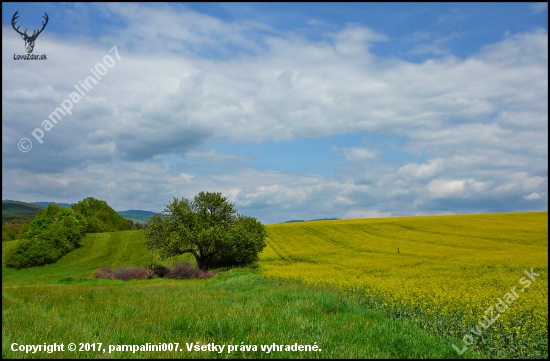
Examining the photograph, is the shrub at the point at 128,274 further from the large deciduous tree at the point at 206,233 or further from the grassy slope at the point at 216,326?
the grassy slope at the point at 216,326

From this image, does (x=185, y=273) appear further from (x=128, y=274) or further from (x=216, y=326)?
(x=216, y=326)

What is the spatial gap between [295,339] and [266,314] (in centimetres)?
243

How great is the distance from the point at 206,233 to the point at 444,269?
2295 cm

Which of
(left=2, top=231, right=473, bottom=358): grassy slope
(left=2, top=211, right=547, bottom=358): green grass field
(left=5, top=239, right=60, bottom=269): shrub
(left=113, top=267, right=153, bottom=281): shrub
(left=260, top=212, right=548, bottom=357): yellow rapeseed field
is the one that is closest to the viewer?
(left=2, top=211, right=547, bottom=358): green grass field

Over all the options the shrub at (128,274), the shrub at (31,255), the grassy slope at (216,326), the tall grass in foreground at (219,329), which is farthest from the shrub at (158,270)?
the shrub at (31,255)

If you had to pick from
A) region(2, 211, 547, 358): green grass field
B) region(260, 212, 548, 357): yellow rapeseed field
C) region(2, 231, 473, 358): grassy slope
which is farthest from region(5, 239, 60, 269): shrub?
region(2, 231, 473, 358): grassy slope

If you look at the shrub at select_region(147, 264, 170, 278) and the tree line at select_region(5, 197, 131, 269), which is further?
the tree line at select_region(5, 197, 131, 269)

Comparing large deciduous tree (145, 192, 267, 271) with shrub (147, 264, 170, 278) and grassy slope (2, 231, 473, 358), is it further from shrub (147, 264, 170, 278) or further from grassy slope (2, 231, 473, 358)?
grassy slope (2, 231, 473, 358)

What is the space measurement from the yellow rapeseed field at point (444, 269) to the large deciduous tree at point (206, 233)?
3.69 metres

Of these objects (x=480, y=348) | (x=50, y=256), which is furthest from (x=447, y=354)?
(x=50, y=256)

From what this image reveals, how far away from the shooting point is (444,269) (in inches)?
1219

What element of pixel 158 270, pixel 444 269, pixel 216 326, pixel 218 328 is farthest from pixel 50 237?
pixel 218 328

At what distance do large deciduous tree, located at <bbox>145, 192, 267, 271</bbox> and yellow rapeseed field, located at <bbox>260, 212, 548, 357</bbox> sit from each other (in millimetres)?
3687

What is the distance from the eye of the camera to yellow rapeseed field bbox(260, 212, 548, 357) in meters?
12.0
